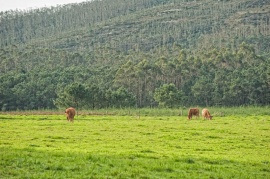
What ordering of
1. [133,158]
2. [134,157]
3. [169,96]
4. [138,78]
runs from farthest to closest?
1. [138,78]
2. [169,96]
3. [134,157]
4. [133,158]

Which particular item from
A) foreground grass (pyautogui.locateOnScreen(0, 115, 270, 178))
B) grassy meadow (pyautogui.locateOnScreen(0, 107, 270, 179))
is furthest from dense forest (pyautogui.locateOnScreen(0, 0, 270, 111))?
foreground grass (pyautogui.locateOnScreen(0, 115, 270, 178))

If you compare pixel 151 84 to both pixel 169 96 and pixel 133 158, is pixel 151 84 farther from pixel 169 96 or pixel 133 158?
pixel 133 158

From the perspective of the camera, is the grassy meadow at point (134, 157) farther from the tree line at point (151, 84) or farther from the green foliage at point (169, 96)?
the tree line at point (151, 84)

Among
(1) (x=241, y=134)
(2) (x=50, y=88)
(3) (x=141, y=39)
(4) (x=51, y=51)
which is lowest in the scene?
(1) (x=241, y=134)

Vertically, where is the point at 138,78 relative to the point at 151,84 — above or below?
above

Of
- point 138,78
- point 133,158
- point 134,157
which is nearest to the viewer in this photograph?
point 133,158

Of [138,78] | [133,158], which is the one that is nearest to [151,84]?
[138,78]

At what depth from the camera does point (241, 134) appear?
30.8 m

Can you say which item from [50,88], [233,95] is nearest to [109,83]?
[50,88]

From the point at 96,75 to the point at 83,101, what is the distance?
22.9 m

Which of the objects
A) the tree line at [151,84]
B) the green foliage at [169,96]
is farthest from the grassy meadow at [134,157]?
the tree line at [151,84]

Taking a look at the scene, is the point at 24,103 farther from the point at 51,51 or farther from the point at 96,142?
the point at 96,142

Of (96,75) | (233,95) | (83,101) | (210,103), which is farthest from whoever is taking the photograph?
(96,75)

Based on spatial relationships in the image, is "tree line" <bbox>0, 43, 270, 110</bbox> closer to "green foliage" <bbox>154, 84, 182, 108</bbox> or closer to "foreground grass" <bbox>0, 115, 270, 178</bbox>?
"green foliage" <bbox>154, 84, 182, 108</bbox>
